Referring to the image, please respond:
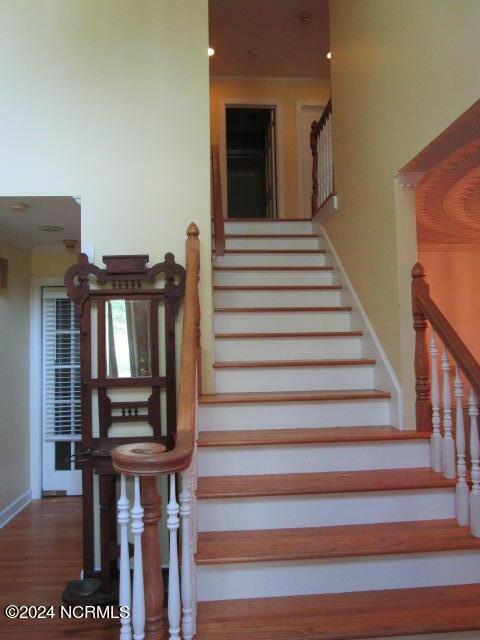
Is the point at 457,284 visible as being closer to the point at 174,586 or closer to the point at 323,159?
the point at 323,159

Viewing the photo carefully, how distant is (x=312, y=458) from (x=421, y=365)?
78cm

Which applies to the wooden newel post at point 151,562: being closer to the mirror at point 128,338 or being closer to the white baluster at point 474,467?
the white baluster at point 474,467

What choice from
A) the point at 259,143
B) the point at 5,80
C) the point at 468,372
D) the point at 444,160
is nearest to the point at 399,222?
the point at 444,160

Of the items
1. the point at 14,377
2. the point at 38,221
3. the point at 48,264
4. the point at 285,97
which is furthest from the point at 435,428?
the point at 285,97

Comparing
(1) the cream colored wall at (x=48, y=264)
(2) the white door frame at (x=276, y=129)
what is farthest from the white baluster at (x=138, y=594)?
(2) the white door frame at (x=276, y=129)

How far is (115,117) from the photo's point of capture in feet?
9.75

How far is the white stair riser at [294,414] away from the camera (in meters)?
2.58

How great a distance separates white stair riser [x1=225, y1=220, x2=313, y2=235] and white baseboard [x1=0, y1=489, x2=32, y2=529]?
3317 millimetres

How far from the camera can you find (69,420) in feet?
15.4

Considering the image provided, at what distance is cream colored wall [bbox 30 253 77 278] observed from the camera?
467 centimetres

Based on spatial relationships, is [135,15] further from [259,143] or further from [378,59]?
[259,143]

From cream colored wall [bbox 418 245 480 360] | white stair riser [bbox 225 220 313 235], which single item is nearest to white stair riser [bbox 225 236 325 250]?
white stair riser [bbox 225 220 313 235]

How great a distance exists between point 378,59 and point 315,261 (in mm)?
1705

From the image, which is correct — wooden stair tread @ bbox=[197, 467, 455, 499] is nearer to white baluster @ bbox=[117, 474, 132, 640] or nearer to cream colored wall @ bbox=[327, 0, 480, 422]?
cream colored wall @ bbox=[327, 0, 480, 422]
